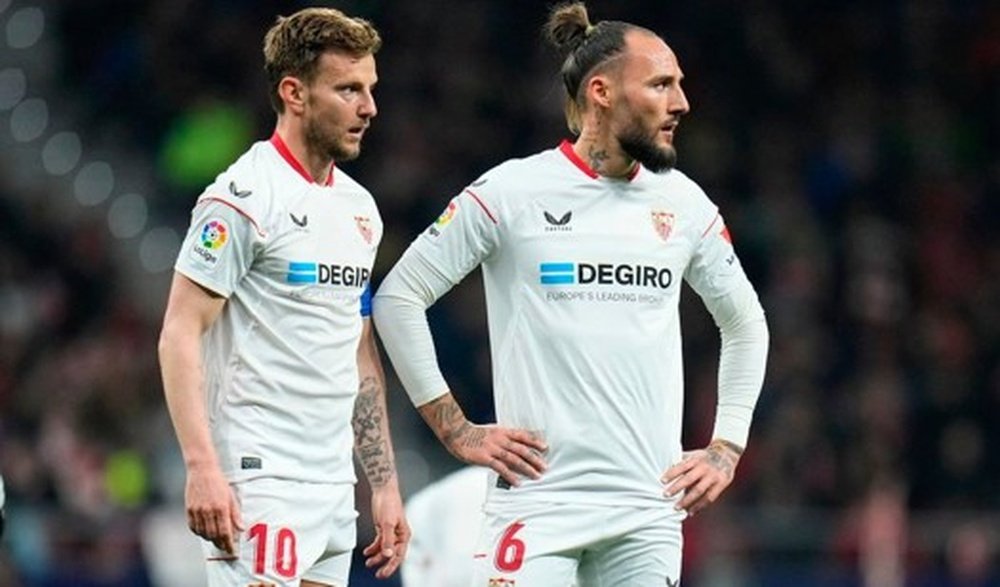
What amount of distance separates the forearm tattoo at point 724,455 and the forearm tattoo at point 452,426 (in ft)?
2.27

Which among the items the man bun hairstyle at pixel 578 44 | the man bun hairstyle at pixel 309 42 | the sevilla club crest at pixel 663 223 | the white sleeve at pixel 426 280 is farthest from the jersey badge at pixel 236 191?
the sevilla club crest at pixel 663 223

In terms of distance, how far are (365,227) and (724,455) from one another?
4.09 feet

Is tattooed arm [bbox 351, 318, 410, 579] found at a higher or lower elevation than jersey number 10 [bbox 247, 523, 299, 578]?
higher

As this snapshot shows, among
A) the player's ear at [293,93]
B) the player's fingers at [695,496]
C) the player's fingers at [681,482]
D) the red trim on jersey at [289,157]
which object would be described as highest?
the player's ear at [293,93]

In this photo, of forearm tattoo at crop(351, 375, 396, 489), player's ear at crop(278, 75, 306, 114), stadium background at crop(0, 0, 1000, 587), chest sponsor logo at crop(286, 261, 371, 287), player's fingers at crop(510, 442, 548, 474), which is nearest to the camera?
chest sponsor logo at crop(286, 261, 371, 287)

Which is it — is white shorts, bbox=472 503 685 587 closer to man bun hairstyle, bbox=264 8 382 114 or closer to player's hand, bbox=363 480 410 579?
player's hand, bbox=363 480 410 579

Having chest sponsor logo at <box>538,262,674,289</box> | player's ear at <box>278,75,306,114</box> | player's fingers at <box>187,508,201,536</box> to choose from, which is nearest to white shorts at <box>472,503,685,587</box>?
chest sponsor logo at <box>538,262,674,289</box>

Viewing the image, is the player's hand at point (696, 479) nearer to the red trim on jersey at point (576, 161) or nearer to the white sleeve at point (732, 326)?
the white sleeve at point (732, 326)

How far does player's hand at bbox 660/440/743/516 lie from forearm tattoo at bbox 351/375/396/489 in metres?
0.83

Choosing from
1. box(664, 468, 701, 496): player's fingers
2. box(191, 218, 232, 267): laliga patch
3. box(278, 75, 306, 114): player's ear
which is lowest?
box(664, 468, 701, 496): player's fingers

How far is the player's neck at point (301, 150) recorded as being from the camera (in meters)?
6.76

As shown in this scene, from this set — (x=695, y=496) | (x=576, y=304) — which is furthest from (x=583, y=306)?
(x=695, y=496)

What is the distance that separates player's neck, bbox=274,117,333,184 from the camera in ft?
22.2

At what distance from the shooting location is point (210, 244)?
6484 millimetres
